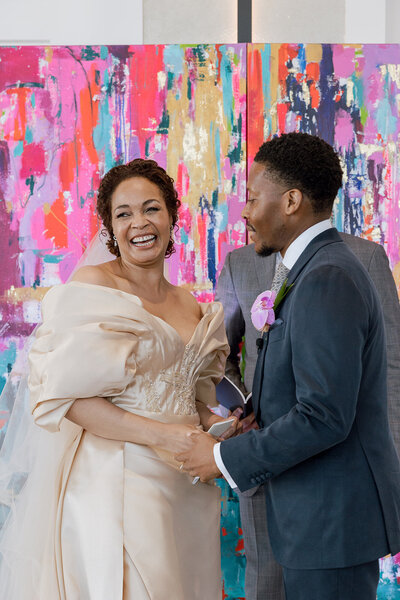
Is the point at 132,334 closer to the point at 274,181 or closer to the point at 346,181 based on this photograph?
the point at 274,181

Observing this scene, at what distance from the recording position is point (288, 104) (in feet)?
9.19

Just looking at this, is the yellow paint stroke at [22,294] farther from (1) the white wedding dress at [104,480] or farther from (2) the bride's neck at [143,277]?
(1) the white wedding dress at [104,480]

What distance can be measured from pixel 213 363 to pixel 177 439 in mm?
415

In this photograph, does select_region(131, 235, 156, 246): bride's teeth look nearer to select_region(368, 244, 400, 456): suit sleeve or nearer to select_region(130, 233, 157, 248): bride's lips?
select_region(130, 233, 157, 248): bride's lips

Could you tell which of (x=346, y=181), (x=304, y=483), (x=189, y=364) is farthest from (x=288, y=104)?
(x=304, y=483)

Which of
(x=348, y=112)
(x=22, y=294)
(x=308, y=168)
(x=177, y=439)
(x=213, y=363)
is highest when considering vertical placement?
(x=348, y=112)

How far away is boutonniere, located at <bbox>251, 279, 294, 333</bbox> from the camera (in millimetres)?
1676

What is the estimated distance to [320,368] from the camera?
148cm

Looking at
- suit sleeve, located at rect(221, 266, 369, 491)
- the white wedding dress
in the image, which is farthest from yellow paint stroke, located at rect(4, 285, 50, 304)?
suit sleeve, located at rect(221, 266, 369, 491)

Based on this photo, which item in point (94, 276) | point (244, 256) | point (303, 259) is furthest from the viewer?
point (244, 256)

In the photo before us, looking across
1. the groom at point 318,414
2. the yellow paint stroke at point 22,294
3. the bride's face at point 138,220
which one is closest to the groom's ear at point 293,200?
the groom at point 318,414

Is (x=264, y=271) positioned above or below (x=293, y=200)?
below

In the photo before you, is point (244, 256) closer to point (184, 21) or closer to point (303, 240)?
point (303, 240)

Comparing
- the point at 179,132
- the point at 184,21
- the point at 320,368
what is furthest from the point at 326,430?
the point at 184,21
